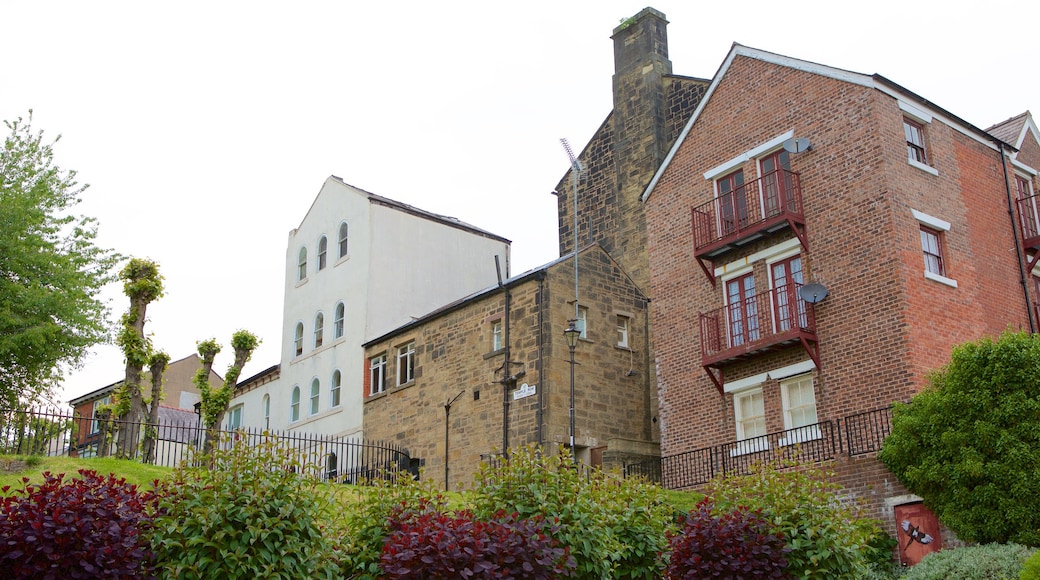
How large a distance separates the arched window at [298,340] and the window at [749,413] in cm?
1904

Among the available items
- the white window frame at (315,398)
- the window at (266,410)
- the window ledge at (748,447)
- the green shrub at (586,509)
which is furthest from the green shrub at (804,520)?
the window at (266,410)

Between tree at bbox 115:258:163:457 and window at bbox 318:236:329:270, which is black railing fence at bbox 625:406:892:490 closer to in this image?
tree at bbox 115:258:163:457

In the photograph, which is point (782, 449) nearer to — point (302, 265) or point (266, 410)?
point (302, 265)

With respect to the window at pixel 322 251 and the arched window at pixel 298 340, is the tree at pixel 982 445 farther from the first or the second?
the arched window at pixel 298 340

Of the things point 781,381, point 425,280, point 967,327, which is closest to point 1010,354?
point 967,327

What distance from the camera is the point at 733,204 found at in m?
24.6

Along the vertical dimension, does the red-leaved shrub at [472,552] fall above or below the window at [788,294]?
below

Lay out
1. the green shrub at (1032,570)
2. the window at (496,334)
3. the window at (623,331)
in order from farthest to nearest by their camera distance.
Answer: the window at (623,331) < the window at (496,334) < the green shrub at (1032,570)

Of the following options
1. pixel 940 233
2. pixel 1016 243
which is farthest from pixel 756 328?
pixel 1016 243

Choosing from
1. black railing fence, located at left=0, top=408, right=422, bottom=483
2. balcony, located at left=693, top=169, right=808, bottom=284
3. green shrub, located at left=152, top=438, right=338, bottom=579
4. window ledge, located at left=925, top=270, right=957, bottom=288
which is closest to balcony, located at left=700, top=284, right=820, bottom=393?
balcony, located at left=693, top=169, right=808, bottom=284

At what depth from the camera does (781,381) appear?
22766 millimetres

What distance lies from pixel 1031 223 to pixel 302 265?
82.9 feet

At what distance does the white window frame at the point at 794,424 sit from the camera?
21531 millimetres

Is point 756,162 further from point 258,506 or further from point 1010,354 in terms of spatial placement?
point 258,506
